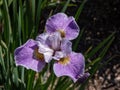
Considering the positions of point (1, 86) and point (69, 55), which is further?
point (1, 86)

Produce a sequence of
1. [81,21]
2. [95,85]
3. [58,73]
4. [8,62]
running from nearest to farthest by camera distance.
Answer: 1. [58,73]
2. [8,62]
3. [95,85]
4. [81,21]

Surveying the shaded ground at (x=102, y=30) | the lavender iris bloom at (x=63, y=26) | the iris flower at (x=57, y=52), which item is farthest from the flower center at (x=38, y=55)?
the shaded ground at (x=102, y=30)

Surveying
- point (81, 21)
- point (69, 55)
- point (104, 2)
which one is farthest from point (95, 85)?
point (69, 55)

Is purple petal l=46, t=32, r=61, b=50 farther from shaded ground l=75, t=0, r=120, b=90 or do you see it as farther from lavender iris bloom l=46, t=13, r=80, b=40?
shaded ground l=75, t=0, r=120, b=90

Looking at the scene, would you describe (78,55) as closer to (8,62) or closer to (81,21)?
(8,62)

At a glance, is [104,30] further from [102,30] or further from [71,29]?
[71,29]

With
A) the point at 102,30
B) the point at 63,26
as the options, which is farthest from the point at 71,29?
the point at 102,30
